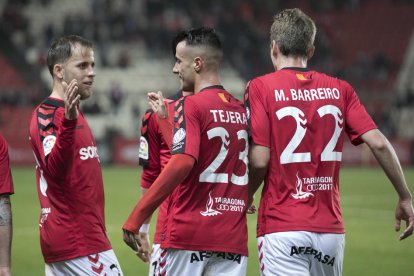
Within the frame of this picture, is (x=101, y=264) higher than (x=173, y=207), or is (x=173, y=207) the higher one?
(x=173, y=207)

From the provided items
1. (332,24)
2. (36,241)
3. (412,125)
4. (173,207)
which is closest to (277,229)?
(173,207)

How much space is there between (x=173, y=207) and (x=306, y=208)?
2.69 feet

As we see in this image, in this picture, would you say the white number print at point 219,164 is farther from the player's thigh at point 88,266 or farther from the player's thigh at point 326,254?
the player's thigh at point 88,266

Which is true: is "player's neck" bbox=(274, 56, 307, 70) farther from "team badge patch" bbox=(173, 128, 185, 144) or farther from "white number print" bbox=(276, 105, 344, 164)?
"team badge patch" bbox=(173, 128, 185, 144)

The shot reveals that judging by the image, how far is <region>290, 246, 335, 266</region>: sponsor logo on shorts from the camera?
16.4ft

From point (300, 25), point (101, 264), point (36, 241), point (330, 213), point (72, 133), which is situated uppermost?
point (300, 25)

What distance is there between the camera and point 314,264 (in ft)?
16.7

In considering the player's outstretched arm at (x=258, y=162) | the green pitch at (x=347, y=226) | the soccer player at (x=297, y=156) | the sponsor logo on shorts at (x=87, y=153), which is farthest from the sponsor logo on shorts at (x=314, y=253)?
the green pitch at (x=347, y=226)

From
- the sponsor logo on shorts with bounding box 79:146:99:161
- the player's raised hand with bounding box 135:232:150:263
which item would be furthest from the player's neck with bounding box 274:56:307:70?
the player's raised hand with bounding box 135:232:150:263

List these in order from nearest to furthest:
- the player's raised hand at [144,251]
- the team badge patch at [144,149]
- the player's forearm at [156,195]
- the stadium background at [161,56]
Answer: the player's forearm at [156,195] < the player's raised hand at [144,251] < the team badge patch at [144,149] < the stadium background at [161,56]

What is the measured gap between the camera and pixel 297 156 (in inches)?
199

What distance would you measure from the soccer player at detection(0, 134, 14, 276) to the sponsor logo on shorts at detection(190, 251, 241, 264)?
1167mm

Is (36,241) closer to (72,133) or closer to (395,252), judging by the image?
(395,252)

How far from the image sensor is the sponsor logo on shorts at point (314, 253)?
16.4 ft
